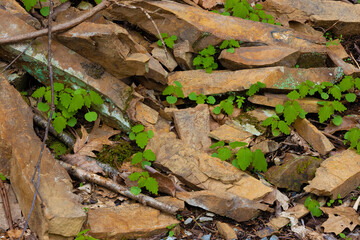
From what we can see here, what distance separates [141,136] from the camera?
14.5 ft

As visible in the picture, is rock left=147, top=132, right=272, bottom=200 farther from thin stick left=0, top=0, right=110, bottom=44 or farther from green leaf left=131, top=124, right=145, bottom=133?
thin stick left=0, top=0, right=110, bottom=44

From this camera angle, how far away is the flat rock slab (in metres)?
5.09

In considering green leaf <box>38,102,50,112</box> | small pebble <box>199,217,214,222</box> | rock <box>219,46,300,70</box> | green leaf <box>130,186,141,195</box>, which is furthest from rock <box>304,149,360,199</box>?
green leaf <box>38,102,50,112</box>

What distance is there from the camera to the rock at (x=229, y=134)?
4.65 m

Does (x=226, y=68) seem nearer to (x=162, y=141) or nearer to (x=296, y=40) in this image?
(x=296, y=40)

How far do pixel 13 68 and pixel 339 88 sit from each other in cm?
428

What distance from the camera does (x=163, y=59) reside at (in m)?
5.35

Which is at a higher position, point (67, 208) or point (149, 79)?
point (149, 79)

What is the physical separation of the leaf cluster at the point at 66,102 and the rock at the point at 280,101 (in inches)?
81.6

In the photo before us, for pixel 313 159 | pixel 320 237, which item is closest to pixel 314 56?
pixel 313 159

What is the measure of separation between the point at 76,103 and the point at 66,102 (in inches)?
4.6

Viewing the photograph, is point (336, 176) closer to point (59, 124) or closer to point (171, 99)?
point (171, 99)

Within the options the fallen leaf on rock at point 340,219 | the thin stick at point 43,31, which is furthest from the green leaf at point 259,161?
the thin stick at point 43,31

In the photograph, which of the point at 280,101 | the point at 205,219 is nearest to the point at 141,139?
the point at 205,219
